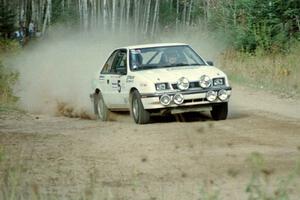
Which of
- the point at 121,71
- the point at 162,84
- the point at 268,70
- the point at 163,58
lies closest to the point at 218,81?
the point at 162,84

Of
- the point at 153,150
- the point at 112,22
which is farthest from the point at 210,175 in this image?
the point at 112,22

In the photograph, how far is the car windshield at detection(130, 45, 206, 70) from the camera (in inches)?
585

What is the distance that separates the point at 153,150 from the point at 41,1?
53.3 m

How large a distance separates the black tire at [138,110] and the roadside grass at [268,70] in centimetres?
578

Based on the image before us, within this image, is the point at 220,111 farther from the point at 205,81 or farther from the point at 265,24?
the point at 265,24

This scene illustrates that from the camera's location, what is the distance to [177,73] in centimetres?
1404

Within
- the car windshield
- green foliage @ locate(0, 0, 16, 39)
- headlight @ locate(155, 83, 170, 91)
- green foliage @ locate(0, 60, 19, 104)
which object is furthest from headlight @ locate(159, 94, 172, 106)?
green foliage @ locate(0, 0, 16, 39)

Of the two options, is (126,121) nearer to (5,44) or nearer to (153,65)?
(153,65)

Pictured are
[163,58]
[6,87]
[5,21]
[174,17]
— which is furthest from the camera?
[174,17]

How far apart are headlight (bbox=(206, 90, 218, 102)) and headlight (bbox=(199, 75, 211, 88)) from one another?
0.40 ft

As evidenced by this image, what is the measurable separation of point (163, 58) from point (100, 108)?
206cm

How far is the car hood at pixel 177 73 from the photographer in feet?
45.5

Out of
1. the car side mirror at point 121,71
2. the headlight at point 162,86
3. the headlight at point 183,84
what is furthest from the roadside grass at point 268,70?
the headlight at point 162,86

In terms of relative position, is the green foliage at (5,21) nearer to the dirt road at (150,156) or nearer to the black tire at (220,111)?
the dirt road at (150,156)
